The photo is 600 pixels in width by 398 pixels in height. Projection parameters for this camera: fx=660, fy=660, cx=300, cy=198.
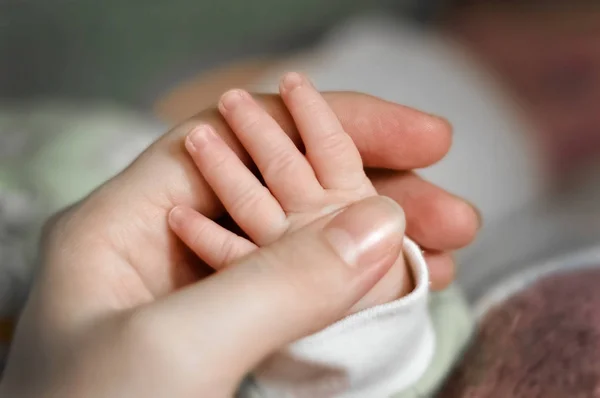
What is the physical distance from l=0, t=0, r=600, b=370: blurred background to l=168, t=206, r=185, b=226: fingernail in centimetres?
21

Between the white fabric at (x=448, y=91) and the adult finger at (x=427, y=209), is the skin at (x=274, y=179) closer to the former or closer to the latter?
the adult finger at (x=427, y=209)

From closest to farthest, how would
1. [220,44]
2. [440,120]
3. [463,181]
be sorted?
[440,120], [463,181], [220,44]

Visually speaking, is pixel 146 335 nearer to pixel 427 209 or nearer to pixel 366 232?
pixel 366 232

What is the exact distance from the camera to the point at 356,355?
0.35m

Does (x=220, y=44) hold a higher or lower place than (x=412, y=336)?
higher

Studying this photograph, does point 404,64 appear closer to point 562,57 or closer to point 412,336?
point 562,57

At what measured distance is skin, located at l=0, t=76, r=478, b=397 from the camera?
299mm

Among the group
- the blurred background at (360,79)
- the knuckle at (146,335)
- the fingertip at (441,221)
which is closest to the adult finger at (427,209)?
the fingertip at (441,221)

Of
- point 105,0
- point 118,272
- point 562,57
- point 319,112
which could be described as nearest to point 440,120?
point 319,112

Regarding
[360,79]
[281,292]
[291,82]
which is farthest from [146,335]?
[360,79]

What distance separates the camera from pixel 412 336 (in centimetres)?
39

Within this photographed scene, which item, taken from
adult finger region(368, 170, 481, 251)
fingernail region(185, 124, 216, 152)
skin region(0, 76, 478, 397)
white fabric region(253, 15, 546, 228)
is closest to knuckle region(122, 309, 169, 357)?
skin region(0, 76, 478, 397)

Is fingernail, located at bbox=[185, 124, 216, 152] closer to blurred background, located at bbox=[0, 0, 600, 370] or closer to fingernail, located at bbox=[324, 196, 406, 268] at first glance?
fingernail, located at bbox=[324, 196, 406, 268]

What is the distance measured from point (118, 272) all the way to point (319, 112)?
144mm
